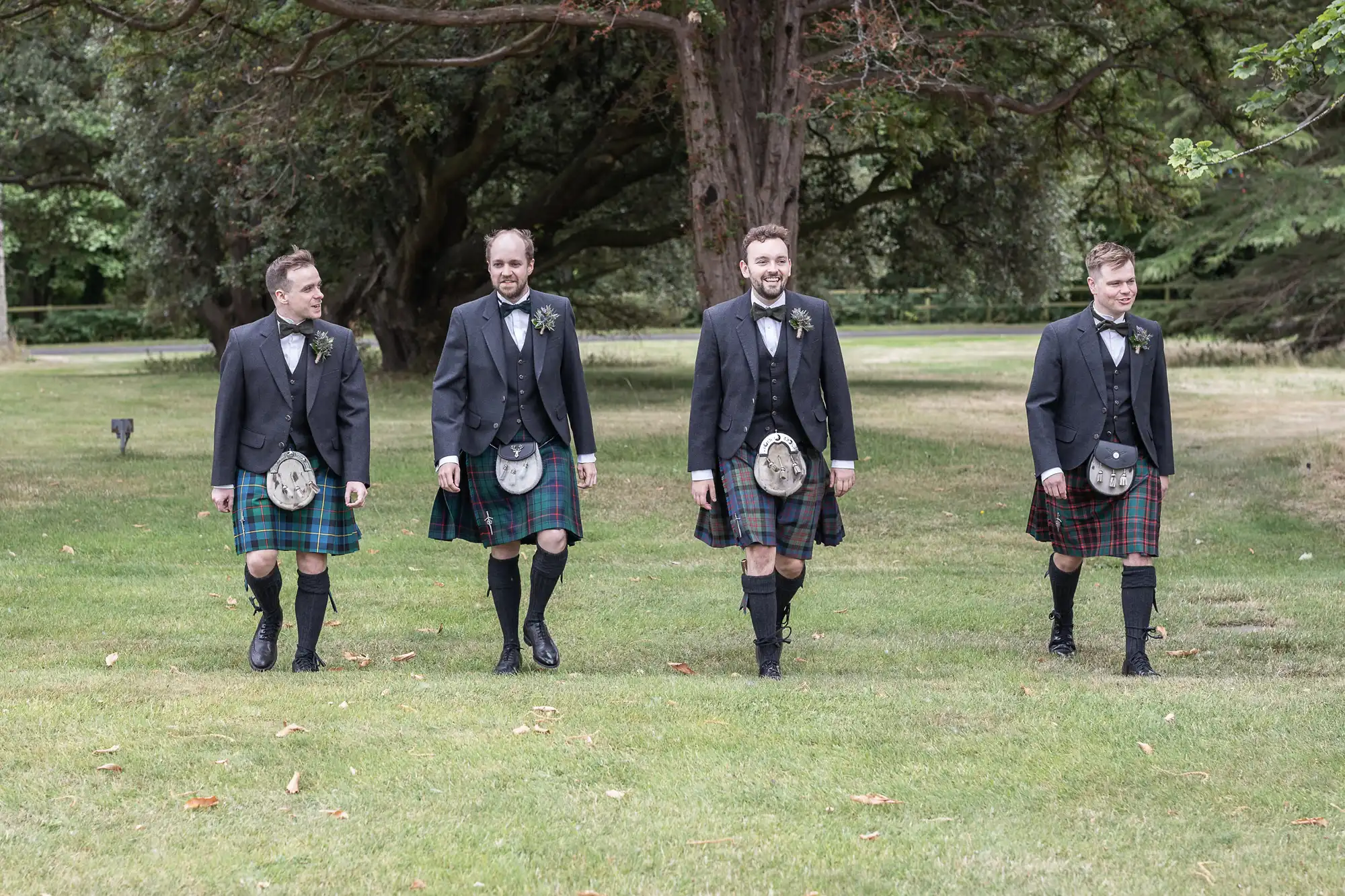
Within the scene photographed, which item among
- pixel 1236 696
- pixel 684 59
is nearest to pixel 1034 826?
pixel 1236 696

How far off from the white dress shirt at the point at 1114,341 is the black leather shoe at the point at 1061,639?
99 cm

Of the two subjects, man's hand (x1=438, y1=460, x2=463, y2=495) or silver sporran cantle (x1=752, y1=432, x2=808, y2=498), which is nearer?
man's hand (x1=438, y1=460, x2=463, y2=495)

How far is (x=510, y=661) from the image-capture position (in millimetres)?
7078

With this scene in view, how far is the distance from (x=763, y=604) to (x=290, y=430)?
85.4 inches

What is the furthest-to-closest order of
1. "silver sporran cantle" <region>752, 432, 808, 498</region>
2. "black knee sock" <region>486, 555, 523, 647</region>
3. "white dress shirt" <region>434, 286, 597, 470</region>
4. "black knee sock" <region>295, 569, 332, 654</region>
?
"black knee sock" <region>486, 555, 523, 647</region>, "black knee sock" <region>295, 569, 332, 654</region>, "white dress shirt" <region>434, 286, 597, 470</region>, "silver sporran cantle" <region>752, 432, 808, 498</region>

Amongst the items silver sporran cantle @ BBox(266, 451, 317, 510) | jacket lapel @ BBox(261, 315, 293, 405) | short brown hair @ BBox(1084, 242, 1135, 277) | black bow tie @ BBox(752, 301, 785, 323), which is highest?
short brown hair @ BBox(1084, 242, 1135, 277)

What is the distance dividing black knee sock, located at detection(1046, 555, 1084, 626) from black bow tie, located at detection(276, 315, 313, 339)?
11.7ft

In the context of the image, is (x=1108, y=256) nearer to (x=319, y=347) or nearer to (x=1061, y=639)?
(x=1061, y=639)

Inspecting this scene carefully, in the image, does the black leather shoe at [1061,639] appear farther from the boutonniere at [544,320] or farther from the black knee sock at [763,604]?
the boutonniere at [544,320]

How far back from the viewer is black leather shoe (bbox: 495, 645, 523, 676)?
706 centimetres

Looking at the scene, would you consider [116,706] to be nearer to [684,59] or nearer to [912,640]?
[912,640]

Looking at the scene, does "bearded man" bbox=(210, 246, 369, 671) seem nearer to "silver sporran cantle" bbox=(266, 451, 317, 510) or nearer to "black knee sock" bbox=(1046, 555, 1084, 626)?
"silver sporran cantle" bbox=(266, 451, 317, 510)

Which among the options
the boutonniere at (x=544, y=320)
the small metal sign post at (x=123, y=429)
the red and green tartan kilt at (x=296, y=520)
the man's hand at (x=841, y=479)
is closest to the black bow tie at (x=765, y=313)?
the man's hand at (x=841, y=479)

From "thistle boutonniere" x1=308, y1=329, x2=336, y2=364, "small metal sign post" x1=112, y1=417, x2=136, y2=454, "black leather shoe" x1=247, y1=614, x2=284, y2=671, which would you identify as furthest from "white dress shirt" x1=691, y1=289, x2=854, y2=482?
"small metal sign post" x1=112, y1=417, x2=136, y2=454
